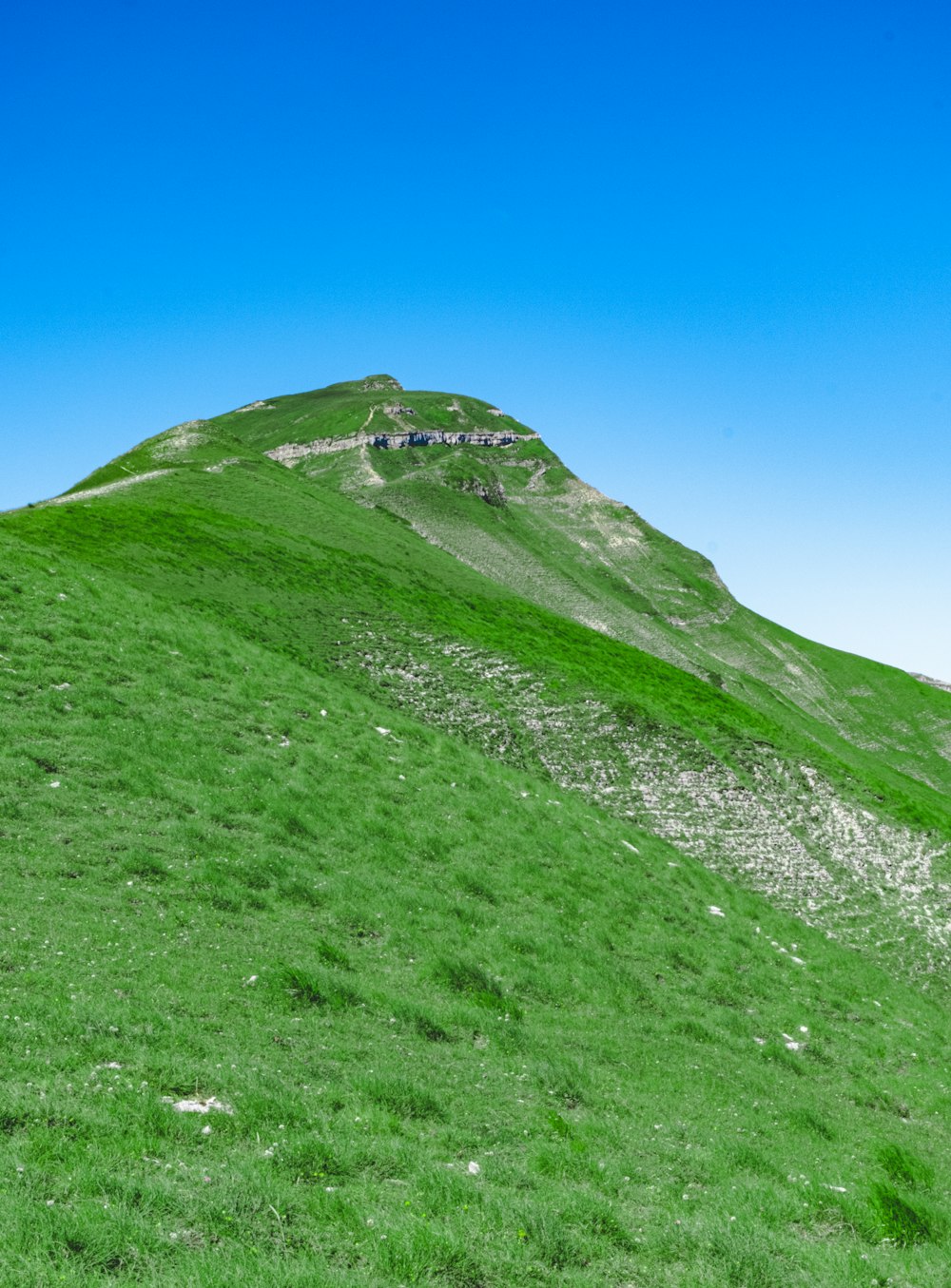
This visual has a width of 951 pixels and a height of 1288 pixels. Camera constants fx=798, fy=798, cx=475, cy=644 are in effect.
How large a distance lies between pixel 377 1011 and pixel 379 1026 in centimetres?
54

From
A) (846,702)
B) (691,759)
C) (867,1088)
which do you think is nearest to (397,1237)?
(867,1088)

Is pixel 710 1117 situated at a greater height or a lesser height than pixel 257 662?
lesser

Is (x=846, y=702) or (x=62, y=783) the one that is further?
(x=846, y=702)

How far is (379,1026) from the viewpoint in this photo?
1736cm

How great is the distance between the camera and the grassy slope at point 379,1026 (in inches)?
417

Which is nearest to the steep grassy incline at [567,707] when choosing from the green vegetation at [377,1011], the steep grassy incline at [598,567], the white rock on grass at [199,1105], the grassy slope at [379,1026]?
the green vegetation at [377,1011]

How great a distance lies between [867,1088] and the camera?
22500 mm

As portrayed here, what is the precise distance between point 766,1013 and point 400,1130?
55.2 ft

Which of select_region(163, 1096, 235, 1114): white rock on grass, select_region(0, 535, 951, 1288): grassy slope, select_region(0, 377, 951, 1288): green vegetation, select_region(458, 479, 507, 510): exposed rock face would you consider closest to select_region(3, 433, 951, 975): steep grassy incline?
select_region(0, 377, 951, 1288): green vegetation

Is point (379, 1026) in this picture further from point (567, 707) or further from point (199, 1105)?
point (567, 707)

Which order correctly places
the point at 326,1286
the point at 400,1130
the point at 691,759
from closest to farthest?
the point at 326,1286 < the point at 400,1130 < the point at 691,759

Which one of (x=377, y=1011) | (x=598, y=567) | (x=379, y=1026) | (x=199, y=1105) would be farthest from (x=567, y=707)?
(x=598, y=567)

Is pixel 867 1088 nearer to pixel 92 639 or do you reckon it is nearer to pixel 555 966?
pixel 555 966

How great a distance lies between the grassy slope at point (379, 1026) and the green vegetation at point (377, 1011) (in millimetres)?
82
